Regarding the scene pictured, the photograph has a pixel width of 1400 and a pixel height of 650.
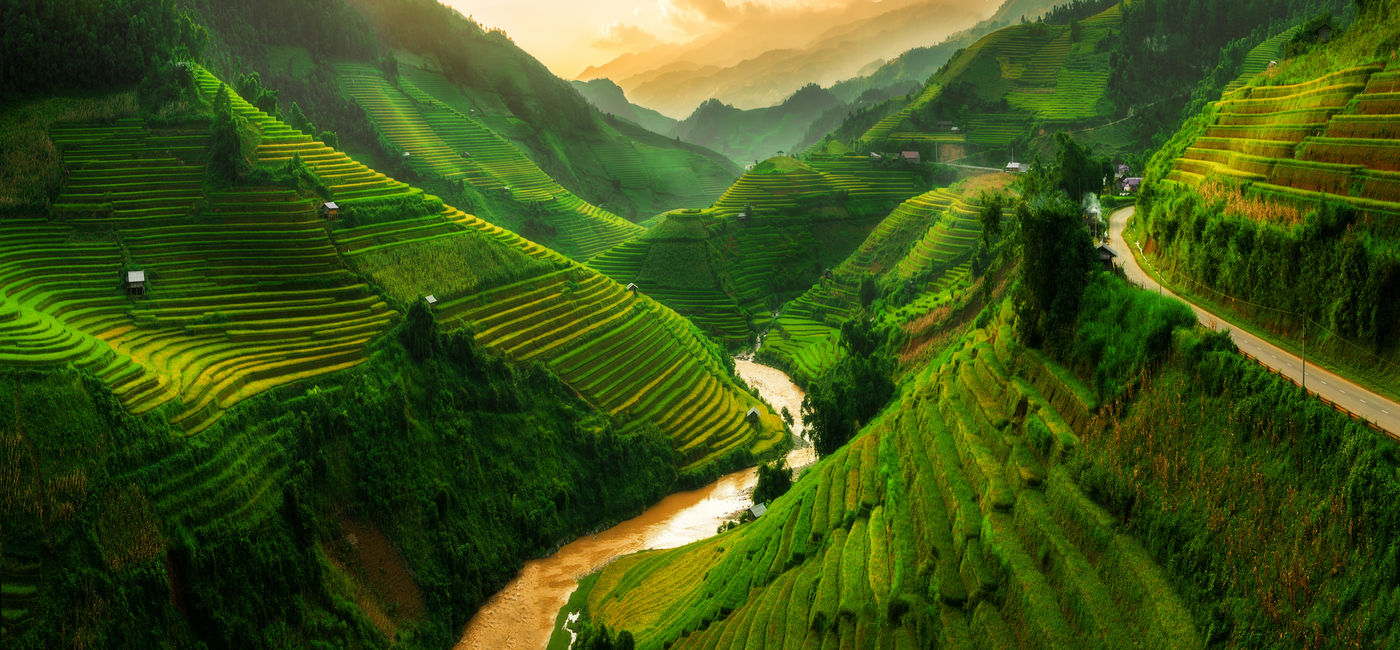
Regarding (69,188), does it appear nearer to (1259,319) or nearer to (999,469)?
(999,469)

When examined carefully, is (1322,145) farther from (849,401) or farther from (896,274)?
(896,274)

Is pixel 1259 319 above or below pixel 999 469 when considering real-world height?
above

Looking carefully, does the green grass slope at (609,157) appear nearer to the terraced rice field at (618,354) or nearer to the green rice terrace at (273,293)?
the green rice terrace at (273,293)

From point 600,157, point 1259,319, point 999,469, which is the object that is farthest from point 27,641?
point 600,157

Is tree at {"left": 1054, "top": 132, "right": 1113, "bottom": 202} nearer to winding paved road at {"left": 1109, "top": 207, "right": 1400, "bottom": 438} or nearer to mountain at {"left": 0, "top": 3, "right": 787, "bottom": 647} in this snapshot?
winding paved road at {"left": 1109, "top": 207, "right": 1400, "bottom": 438}

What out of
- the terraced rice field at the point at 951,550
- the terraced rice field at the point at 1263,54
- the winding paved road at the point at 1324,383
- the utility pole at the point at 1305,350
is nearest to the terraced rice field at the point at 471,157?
the terraced rice field at the point at 1263,54

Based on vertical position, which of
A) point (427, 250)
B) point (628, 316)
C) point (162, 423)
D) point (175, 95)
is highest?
point (175, 95)
